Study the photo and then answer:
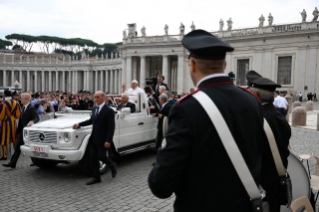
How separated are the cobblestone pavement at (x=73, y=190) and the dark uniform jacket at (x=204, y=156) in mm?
3702

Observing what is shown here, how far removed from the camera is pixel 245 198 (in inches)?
82.3

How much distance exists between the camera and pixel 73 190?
6.52 metres

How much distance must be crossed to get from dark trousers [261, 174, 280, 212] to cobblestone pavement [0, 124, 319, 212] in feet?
8.40

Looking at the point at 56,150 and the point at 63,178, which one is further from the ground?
the point at 56,150

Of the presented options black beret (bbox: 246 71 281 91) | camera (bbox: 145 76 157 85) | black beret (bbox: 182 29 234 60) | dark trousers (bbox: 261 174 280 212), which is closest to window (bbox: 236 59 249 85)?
camera (bbox: 145 76 157 85)

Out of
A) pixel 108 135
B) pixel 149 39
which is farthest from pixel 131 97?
pixel 149 39

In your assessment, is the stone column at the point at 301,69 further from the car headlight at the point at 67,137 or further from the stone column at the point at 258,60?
the car headlight at the point at 67,137

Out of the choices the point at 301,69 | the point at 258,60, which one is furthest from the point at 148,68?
the point at 301,69

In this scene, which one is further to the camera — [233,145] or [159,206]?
[159,206]

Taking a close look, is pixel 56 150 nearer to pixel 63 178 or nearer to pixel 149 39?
pixel 63 178

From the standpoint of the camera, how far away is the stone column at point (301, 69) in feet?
123

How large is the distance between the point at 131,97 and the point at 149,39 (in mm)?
45157

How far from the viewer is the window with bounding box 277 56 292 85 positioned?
39281mm

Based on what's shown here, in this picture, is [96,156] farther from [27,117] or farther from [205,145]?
[205,145]
